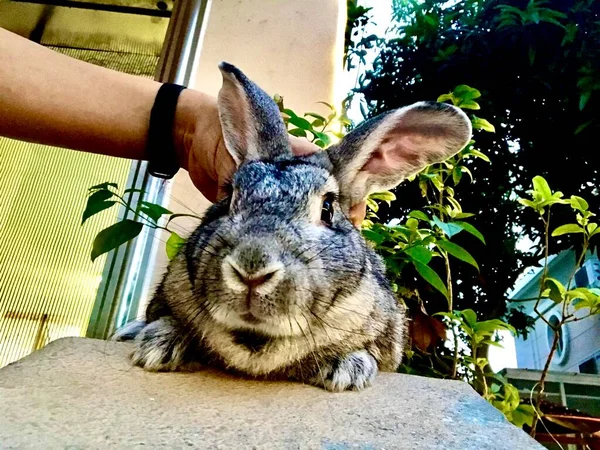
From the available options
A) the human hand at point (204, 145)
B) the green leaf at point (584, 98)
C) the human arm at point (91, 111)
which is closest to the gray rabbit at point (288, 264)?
the human hand at point (204, 145)

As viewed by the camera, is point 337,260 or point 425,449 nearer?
point 425,449

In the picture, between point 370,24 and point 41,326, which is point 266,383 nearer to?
point 41,326

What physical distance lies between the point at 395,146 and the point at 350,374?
778mm

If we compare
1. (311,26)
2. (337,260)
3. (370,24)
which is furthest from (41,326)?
(370,24)

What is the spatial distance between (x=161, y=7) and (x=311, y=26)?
36.3 inches

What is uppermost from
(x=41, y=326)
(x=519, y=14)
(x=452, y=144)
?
(x=519, y=14)

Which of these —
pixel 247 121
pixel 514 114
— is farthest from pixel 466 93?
pixel 514 114

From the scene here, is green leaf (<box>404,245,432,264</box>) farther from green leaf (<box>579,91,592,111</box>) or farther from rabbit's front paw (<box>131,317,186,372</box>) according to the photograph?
green leaf (<box>579,91,592,111</box>)

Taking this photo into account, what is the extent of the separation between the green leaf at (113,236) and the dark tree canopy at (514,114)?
6.79 feet

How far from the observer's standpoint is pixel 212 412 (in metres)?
1.15

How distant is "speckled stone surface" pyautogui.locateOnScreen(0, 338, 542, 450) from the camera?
1.00 metres

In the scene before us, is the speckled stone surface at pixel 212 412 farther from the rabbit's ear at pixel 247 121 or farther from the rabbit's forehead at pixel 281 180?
the rabbit's ear at pixel 247 121

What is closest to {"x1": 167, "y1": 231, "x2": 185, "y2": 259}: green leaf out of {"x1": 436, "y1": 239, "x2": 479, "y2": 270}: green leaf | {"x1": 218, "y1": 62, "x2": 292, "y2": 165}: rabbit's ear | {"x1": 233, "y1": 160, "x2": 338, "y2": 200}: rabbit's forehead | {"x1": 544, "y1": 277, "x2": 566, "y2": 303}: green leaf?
{"x1": 218, "y1": 62, "x2": 292, "y2": 165}: rabbit's ear

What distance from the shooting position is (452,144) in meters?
1.78
